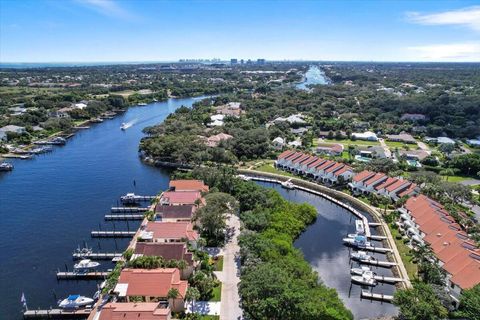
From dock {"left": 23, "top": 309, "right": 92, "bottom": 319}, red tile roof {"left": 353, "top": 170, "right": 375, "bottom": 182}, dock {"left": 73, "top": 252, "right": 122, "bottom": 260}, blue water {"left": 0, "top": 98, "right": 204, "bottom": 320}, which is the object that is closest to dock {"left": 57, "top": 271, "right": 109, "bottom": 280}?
blue water {"left": 0, "top": 98, "right": 204, "bottom": 320}

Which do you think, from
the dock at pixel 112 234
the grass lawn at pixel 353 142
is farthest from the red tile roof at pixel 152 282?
the grass lawn at pixel 353 142

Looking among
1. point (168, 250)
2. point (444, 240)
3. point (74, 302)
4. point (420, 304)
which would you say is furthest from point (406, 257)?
point (74, 302)

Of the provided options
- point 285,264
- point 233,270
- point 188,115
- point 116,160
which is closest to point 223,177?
point 233,270

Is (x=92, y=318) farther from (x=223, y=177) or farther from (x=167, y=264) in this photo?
(x=223, y=177)

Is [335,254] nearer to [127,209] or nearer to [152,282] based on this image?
[152,282]

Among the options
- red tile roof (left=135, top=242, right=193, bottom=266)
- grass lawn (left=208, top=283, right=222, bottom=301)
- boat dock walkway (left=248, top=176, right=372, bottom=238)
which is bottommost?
boat dock walkway (left=248, top=176, right=372, bottom=238)

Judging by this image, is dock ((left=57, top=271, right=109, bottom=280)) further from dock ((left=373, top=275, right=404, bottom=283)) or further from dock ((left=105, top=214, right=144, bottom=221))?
dock ((left=373, top=275, right=404, bottom=283))
